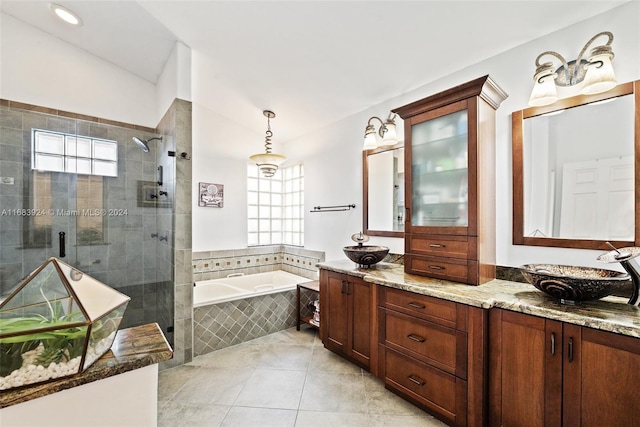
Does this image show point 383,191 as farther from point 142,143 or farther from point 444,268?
point 142,143

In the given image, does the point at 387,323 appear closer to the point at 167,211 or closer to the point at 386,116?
the point at 386,116

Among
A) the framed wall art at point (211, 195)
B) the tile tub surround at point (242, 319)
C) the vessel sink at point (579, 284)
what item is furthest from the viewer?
the framed wall art at point (211, 195)

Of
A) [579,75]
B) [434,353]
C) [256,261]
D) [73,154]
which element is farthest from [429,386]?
[73,154]

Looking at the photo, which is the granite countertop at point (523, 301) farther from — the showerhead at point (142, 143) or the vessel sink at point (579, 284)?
the showerhead at point (142, 143)

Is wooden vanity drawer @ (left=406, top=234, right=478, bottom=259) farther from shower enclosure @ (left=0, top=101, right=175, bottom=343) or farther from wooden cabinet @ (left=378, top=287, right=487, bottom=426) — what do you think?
shower enclosure @ (left=0, top=101, right=175, bottom=343)

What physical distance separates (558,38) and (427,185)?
1254 mm

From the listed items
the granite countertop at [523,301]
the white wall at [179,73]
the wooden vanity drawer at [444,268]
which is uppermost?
the white wall at [179,73]

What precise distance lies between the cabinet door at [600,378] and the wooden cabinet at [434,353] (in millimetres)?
376

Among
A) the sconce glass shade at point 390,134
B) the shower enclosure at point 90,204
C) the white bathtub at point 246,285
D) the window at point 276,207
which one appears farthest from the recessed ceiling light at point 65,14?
the sconce glass shade at point 390,134

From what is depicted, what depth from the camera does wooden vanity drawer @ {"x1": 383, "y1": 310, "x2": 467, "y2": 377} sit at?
1664mm

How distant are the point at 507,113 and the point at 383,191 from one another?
126 cm

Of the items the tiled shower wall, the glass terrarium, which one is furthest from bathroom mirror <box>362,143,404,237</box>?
the glass terrarium

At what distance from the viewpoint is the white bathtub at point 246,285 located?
335 centimetres

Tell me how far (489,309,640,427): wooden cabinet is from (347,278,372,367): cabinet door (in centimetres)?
93
